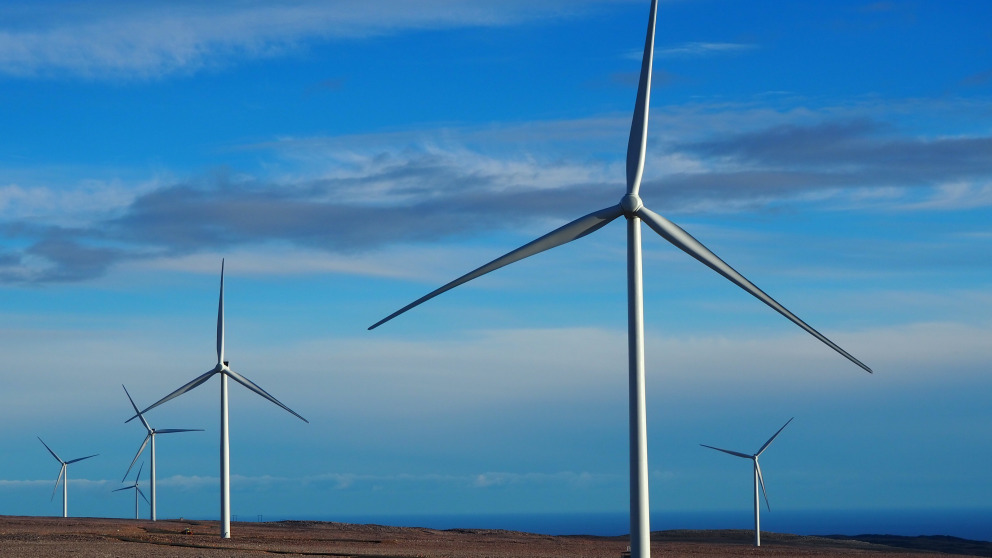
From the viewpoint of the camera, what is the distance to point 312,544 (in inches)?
2813

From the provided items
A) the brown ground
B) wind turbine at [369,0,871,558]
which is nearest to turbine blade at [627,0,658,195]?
wind turbine at [369,0,871,558]

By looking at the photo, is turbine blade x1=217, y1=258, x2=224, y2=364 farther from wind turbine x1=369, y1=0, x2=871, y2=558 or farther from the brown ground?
wind turbine x1=369, y1=0, x2=871, y2=558

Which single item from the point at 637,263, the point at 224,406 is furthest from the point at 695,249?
the point at 224,406

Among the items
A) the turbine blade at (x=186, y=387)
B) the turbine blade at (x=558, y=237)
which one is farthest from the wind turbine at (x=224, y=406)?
the turbine blade at (x=558, y=237)

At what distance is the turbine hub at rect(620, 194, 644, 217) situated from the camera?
129ft

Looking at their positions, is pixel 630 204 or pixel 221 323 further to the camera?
pixel 221 323

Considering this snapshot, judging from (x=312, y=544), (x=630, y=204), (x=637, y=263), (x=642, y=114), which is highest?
(x=642, y=114)

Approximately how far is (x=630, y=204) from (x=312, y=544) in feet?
133

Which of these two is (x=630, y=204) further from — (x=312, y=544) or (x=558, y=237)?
(x=312, y=544)

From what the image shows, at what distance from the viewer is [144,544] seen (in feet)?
205

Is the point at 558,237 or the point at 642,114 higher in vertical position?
Result: the point at 642,114

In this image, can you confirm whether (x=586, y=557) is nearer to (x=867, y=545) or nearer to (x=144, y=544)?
(x=144, y=544)

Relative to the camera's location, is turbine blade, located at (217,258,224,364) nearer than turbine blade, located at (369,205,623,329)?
No

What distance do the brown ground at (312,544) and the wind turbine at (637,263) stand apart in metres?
22.4
